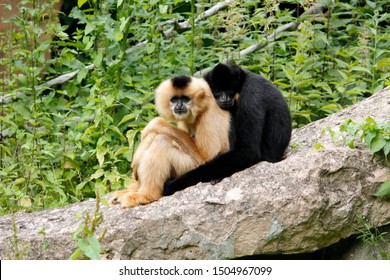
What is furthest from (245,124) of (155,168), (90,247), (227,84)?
(90,247)

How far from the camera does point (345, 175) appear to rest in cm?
697

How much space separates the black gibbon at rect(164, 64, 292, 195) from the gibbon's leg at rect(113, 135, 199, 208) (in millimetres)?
125

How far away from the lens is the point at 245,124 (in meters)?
7.38

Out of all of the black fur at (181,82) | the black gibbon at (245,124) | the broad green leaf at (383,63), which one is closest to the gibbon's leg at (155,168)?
the black gibbon at (245,124)

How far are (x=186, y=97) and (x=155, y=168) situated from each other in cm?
85

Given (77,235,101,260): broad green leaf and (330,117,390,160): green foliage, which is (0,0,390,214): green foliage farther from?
(77,235,101,260): broad green leaf

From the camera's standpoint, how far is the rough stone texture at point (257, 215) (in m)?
6.75

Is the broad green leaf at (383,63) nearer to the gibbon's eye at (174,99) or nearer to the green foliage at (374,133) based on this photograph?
the green foliage at (374,133)

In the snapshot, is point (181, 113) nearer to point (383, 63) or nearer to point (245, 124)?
point (245, 124)

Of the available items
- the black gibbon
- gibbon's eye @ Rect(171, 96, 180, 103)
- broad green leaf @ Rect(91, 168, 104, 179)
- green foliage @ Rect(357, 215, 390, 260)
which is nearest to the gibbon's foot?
the black gibbon

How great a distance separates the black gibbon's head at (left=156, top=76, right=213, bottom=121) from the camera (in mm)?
7605

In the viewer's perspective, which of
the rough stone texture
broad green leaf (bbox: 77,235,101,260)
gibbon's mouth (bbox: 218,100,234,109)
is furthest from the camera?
gibbon's mouth (bbox: 218,100,234,109)

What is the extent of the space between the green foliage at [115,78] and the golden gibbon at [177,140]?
5.88 feet

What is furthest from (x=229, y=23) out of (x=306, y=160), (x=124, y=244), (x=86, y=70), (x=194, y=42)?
(x=124, y=244)
